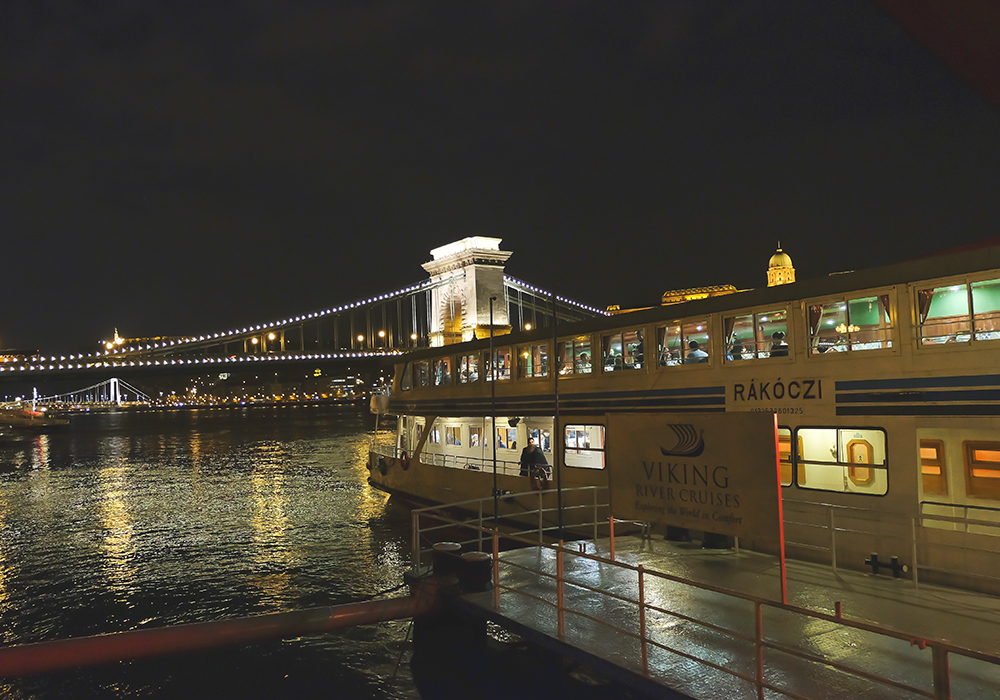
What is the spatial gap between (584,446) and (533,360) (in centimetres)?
315

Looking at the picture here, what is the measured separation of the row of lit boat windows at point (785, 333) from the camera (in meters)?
11.3

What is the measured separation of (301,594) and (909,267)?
48.3 ft

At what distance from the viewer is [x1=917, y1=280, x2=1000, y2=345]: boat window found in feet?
36.3

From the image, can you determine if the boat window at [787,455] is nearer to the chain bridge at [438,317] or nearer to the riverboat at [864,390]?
→ the riverboat at [864,390]

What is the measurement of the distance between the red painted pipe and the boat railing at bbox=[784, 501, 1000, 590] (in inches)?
269

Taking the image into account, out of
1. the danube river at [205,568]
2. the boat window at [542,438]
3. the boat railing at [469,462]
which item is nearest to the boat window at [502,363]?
the boat window at [542,438]

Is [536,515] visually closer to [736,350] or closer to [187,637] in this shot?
[736,350]

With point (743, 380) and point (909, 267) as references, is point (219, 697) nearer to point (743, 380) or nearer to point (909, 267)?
point (743, 380)

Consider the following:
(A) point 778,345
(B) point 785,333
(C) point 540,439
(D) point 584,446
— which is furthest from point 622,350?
(C) point 540,439

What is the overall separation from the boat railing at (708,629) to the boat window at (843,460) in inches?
153

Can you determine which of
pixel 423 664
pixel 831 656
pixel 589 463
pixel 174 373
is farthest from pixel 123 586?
pixel 174 373

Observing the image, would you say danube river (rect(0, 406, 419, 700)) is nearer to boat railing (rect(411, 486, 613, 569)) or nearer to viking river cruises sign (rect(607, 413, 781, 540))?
boat railing (rect(411, 486, 613, 569))

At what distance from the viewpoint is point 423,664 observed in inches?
483

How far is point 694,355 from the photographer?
51.6 feet
